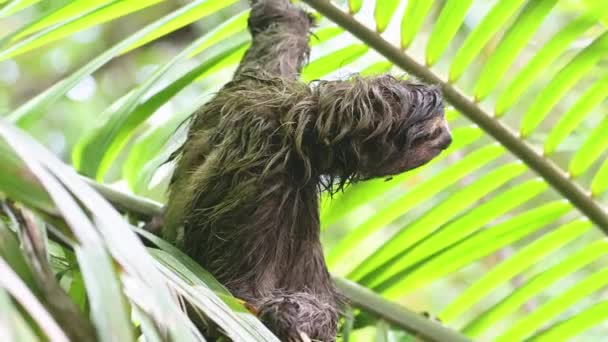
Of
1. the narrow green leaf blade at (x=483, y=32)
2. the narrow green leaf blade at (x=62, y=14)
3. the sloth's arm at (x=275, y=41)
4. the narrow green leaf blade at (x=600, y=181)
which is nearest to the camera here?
the narrow green leaf blade at (x=62, y=14)

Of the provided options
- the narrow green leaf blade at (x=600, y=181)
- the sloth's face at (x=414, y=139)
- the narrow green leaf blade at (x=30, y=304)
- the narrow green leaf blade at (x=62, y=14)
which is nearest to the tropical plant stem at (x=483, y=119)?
the narrow green leaf blade at (x=600, y=181)

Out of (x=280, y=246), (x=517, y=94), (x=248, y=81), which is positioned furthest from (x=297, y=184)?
(x=517, y=94)

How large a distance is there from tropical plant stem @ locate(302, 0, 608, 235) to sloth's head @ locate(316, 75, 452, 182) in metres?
0.24

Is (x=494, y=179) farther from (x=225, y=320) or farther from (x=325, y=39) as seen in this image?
(x=225, y=320)

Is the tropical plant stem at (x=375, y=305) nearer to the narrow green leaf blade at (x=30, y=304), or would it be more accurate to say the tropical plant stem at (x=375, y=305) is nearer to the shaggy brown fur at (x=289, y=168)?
the shaggy brown fur at (x=289, y=168)

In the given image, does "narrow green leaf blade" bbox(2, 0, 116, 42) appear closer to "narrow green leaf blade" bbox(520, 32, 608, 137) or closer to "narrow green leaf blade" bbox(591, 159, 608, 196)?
"narrow green leaf blade" bbox(520, 32, 608, 137)

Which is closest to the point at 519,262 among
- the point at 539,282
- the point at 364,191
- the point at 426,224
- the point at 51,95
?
the point at 539,282

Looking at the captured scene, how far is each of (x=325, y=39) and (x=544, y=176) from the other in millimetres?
468

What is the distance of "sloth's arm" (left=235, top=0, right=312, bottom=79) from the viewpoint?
4.90 ft

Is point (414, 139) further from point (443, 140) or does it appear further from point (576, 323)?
point (576, 323)

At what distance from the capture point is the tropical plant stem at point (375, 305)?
4.30 ft

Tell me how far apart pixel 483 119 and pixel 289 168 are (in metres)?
0.43

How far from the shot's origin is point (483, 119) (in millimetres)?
1387

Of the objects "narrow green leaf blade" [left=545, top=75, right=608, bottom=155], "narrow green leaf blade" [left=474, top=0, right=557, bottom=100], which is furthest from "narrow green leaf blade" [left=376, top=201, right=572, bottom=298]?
"narrow green leaf blade" [left=474, top=0, right=557, bottom=100]
